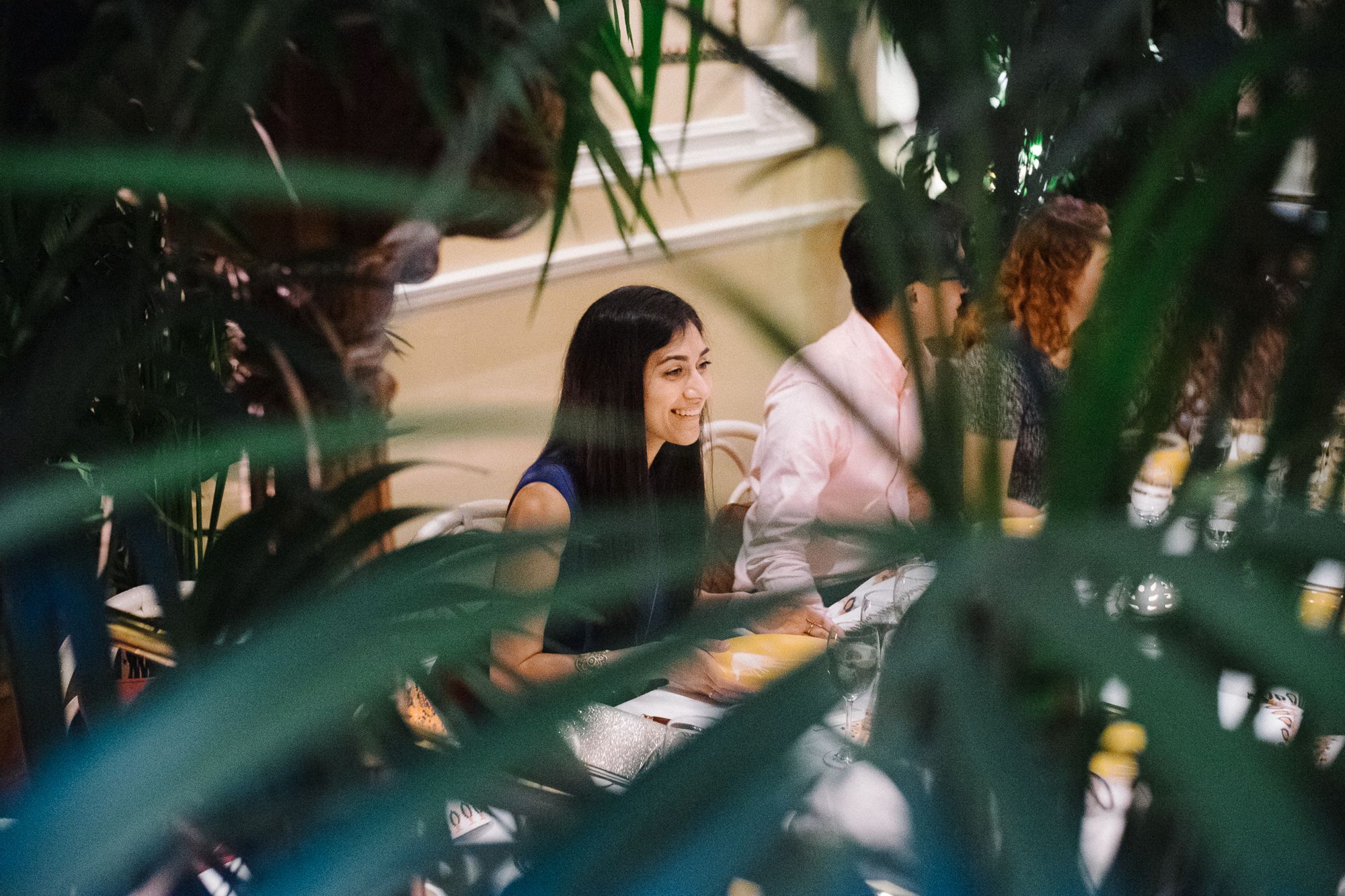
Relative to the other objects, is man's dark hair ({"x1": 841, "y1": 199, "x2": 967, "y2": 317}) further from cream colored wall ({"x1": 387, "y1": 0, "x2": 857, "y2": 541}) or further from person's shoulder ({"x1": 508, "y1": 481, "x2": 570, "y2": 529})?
cream colored wall ({"x1": 387, "y1": 0, "x2": 857, "y2": 541})

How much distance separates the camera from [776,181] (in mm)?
667

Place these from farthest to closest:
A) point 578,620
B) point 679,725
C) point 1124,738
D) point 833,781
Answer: point 578,620, point 679,725, point 1124,738, point 833,781

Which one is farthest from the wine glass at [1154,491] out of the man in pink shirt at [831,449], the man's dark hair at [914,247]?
the man's dark hair at [914,247]

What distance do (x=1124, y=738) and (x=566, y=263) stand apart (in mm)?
1923

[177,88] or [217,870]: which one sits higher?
[177,88]

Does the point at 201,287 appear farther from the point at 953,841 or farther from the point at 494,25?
the point at 953,841

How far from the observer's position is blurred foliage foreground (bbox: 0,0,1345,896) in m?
0.20

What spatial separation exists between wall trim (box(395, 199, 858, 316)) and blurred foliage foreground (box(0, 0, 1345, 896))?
1.12 metres

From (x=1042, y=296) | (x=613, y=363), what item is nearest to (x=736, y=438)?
(x=1042, y=296)

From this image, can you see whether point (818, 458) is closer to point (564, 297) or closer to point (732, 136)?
point (564, 297)

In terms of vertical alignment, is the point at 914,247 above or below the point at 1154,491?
above

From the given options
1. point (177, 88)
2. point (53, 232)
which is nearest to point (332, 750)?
point (177, 88)

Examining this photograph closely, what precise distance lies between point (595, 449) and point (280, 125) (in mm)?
679

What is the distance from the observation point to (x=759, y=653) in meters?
1.27
